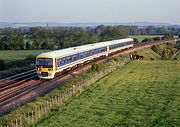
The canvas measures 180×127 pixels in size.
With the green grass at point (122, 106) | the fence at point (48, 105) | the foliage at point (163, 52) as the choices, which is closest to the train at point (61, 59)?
the fence at point (48, 105)

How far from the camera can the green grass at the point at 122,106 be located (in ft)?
70.0

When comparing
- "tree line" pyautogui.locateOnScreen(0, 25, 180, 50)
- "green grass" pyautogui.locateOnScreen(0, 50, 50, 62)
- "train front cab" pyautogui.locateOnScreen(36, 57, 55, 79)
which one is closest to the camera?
"train front cab" pyautogui.locateOnScreen(36, 57, 55, 79)

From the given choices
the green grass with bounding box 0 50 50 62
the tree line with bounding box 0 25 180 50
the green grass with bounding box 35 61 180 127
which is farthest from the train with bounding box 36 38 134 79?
the tree line with bounding box 0 25 180 50

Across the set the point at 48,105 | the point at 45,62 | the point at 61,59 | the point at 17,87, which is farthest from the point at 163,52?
the point at 48,105

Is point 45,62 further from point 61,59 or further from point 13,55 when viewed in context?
point 13,55

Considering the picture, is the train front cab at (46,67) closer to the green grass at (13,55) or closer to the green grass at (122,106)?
the green grass at (122,106)

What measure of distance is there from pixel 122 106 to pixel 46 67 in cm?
1188

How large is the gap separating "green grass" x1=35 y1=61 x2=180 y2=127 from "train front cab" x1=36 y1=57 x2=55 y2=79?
4606 mm

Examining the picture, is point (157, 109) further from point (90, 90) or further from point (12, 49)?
point (12, 49)

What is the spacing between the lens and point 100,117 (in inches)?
879

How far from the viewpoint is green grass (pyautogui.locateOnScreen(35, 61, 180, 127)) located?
70.0 ft

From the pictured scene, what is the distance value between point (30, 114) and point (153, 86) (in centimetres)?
1633

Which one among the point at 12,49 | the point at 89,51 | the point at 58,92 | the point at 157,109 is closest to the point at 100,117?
the point at 157,109

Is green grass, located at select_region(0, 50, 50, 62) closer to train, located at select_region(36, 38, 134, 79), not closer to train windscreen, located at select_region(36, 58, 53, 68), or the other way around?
train, located at select_region(36, 38, 134, 79)
